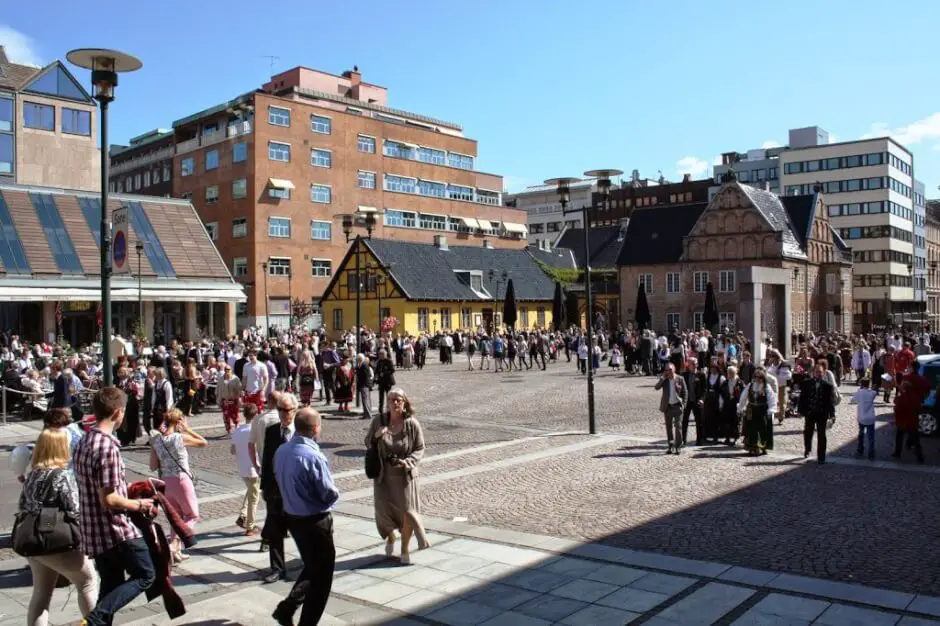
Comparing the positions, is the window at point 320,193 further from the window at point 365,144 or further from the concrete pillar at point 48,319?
the concrete pillar at point 48,319

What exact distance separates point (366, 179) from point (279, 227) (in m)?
9.41

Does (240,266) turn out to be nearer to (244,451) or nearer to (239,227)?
(239,227)

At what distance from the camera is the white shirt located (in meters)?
8.90

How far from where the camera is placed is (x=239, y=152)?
5909 cm

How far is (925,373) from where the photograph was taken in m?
17.3

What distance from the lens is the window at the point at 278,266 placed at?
58.3 m

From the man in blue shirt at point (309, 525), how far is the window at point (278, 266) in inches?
2119

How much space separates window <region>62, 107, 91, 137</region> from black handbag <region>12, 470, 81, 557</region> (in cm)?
5071

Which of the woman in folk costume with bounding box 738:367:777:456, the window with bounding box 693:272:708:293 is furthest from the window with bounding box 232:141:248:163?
the woman in folk costume with bounding box 738:367:777:456

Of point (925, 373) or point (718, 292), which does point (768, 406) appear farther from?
point (718, 292)

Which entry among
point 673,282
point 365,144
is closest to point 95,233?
point 365,144

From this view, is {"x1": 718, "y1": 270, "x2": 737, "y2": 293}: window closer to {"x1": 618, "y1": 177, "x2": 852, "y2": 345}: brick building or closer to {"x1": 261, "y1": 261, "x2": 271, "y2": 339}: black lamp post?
{"x1": 618, "y1": 177, "x2": 852, "y2": 345}: brick building

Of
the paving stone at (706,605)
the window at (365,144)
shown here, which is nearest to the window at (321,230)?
the window at (365,144)

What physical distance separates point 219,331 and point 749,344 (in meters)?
31.0
